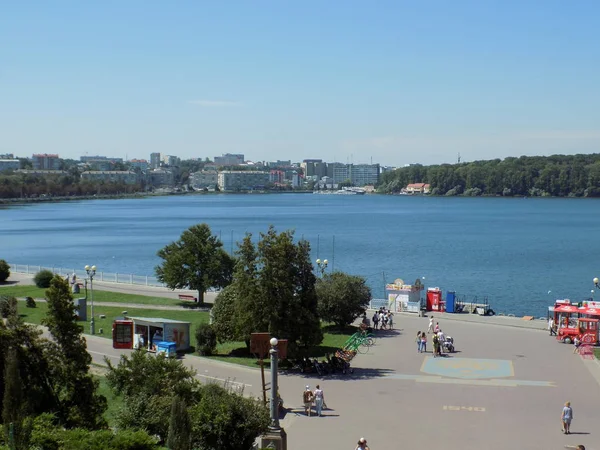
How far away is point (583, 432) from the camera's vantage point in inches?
761

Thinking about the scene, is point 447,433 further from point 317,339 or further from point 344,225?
point 344,225

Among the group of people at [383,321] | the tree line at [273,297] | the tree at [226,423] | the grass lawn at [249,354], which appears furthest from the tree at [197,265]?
the tree at [226,423]

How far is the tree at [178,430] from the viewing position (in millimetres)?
13555

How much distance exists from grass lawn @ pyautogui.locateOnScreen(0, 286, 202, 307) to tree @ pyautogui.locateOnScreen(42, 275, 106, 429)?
23.8m

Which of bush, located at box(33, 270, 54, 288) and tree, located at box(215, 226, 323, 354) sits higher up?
tree, located at box(215, 226, 323, 354)

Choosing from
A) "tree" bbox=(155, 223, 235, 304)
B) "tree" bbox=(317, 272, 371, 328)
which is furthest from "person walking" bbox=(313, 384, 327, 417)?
"tree" bbox=(155, 223, 235, 304)

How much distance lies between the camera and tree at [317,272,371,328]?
111 feet

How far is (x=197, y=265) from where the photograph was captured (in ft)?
139

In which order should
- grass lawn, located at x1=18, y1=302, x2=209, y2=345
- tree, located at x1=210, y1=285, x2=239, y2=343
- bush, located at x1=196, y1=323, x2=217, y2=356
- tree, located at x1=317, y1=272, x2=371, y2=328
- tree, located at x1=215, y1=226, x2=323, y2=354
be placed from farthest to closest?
grass lawn, located at x1=18, y1=302, x2=209, y2=345
tree, located at x1=317, y1=272, x2=371, y2=328
tree, located at x1=210, y1=285, x2=239, y2=343
bush, located at x1=196, y1=323, x2=217, y2=356
tree, located at x1=215, y1=226, x2=323, y2=354

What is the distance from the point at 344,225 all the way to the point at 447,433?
127929 millimetres

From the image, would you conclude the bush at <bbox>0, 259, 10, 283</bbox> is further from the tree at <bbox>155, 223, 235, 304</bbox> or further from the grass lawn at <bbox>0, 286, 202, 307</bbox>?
the tree at <bbox>155, 223, 235, 304</bbox>

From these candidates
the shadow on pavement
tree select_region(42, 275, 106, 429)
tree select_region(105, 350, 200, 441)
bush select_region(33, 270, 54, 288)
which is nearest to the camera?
tree select_region(105, 350, 200, 441)

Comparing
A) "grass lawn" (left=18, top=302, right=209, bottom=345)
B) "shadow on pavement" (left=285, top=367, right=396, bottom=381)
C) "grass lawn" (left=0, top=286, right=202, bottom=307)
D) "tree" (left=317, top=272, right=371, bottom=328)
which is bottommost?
"grass lawn" (left=0, top=286, right=202, bottom=307)

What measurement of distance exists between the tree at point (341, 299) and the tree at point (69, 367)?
1681 centimetres
